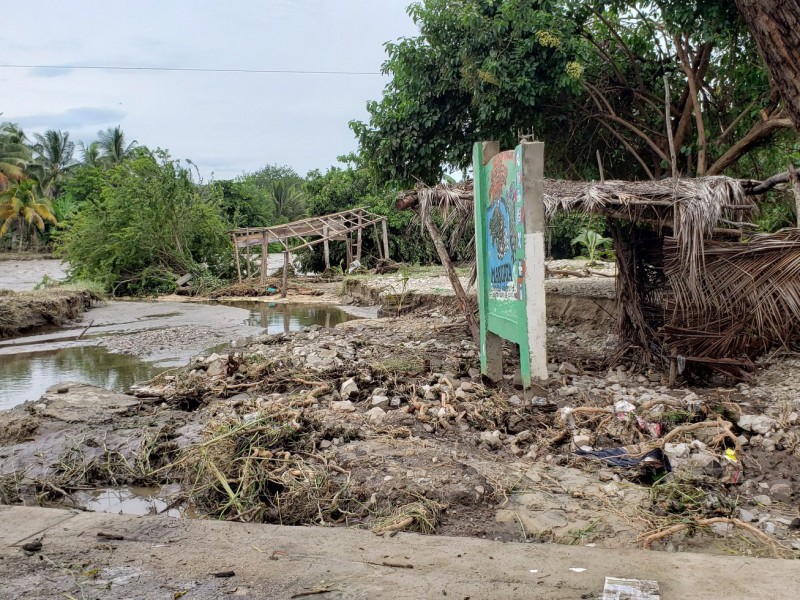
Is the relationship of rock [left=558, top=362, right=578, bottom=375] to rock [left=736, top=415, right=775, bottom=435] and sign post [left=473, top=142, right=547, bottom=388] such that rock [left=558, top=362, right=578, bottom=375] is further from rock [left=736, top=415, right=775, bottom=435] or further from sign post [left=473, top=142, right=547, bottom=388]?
rock [left=736, top=415, right=775, bottom=435]

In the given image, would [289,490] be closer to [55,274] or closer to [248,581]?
[248,581]

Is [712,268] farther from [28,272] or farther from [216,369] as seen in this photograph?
[28,272]

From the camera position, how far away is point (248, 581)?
9.37 feet

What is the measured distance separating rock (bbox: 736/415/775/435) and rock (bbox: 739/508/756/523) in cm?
130

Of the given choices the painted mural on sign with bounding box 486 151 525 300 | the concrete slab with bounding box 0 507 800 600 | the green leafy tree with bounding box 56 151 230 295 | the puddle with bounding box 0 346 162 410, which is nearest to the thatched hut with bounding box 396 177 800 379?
the painted mural on sign with bounding box 486 151 525 300

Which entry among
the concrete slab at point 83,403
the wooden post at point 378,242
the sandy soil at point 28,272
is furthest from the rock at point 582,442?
the sandy soil at point 28,272

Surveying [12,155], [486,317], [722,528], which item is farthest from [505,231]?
[12,155]

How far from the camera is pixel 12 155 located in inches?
1747

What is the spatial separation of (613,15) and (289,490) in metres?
10.3

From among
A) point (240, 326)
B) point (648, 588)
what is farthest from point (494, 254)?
point (240, 326)

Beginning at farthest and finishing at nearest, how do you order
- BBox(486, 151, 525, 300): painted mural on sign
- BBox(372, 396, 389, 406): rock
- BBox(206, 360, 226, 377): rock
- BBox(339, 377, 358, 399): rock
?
BBox(206, 360, 226, 377): rock → BBox(339, 377, 358, 399): rock → BBox(372, 396, 389, 406): rock → BBox(486, 151, 525, 300): painted mural on sign

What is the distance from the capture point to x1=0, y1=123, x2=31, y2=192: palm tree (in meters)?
42.0

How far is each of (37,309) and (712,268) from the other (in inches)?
559

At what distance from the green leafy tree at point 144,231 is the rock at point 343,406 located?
19917 mm
